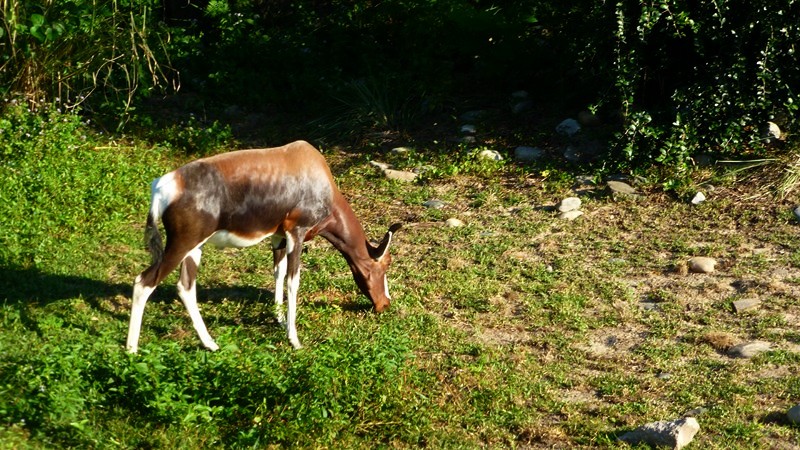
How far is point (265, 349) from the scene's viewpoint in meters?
8.71

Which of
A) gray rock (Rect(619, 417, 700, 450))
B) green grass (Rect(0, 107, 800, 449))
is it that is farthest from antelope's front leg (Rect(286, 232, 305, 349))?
gray rock (Rect(619, 417, 700, 450))

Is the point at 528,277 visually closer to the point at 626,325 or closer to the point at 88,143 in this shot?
the point at 626,325

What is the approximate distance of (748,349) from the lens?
902 centimetres

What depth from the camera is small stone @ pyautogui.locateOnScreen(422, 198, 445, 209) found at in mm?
12586

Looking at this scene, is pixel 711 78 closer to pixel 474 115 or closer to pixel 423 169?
pixel 474 115

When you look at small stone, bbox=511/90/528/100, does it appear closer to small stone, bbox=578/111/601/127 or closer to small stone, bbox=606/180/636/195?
small stone, bbox=578/111/601/127

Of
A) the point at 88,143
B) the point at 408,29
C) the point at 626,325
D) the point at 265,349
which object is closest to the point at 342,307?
the point at 265,349

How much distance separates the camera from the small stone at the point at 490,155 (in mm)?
13541

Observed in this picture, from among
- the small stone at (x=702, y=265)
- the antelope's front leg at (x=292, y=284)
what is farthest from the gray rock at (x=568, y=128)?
the antelope's front leg at (x=292, y=284)

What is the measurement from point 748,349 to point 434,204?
4.48m

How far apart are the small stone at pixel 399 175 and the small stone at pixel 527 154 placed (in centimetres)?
124

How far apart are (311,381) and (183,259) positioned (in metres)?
1.98

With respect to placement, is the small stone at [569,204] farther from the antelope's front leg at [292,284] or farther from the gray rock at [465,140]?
the antelope's front leg at [292,284]

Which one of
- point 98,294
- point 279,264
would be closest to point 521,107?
point 279,264
